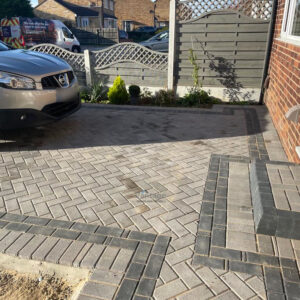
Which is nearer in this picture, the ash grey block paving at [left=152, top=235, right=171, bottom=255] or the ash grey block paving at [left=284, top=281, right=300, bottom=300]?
the ash grey block paving at [left=284, top=281, right=300, bottom=300]

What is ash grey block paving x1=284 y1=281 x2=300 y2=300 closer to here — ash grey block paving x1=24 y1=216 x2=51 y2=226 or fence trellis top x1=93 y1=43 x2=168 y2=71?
ash grey block paving x1=24 y1=216 x2=51 y2=226

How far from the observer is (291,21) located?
208 inches

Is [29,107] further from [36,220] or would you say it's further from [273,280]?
[273,280]

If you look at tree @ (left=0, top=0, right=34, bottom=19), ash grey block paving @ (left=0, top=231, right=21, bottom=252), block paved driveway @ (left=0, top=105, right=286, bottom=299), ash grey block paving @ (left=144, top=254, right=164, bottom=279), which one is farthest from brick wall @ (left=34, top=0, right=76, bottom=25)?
ash grey block paving @ (left=144, top=254, right=164, bottom=279)

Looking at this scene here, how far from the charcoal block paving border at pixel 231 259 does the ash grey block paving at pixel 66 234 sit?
108 centimetres

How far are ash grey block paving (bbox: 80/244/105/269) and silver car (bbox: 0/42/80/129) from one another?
2774 mm

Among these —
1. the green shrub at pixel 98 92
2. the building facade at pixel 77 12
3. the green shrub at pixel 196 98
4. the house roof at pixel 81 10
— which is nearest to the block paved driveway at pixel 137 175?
the green shrub at pixel 196 98

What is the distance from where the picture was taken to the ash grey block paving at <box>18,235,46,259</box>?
2380 mm

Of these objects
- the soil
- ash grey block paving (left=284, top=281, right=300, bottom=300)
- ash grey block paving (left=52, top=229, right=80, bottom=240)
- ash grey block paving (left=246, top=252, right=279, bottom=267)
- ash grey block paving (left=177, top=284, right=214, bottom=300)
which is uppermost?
ash grey block paving (left=284, top=281, right=300, bottom=300)

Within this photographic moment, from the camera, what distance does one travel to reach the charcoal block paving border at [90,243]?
207 cm

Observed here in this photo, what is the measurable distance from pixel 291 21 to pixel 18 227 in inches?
218

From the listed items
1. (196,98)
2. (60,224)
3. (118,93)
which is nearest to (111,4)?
(118,93)

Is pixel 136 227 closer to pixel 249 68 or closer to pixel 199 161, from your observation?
pixel 199 161

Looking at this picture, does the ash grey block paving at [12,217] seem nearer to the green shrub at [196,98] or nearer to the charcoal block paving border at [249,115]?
the charcoal block paving border at [249,115]
